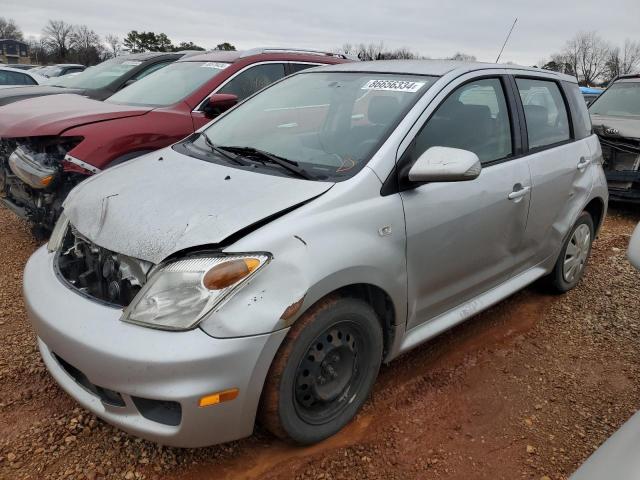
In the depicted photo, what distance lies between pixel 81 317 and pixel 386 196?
1.43 metres

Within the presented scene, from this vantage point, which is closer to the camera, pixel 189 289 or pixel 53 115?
→ pixel 189 289

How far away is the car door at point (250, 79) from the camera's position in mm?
5223

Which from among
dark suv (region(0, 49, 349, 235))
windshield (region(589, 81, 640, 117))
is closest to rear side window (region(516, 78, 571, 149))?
dark suv (region(0, 49, 349, 235))

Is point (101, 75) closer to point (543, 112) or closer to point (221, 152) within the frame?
point (221, 152)

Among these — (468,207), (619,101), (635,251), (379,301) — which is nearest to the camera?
(635,251)

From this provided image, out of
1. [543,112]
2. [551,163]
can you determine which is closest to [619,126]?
[543,112]

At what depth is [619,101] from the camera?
7.57 m

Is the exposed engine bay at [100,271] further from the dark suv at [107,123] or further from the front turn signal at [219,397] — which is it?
the dark suv at [107,123]

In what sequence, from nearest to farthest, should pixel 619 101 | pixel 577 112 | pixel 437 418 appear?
1. pixel 437 418
2. pixel 577 112
3. pixel 619 101

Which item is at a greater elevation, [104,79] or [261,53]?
[261,53]

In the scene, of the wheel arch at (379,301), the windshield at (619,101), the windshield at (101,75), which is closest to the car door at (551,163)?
the wheel arch at (379,301)

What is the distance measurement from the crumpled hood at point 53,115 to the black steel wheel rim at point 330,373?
307 cm

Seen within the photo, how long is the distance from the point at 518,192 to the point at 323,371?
1.68m

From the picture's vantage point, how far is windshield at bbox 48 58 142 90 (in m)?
7.62
